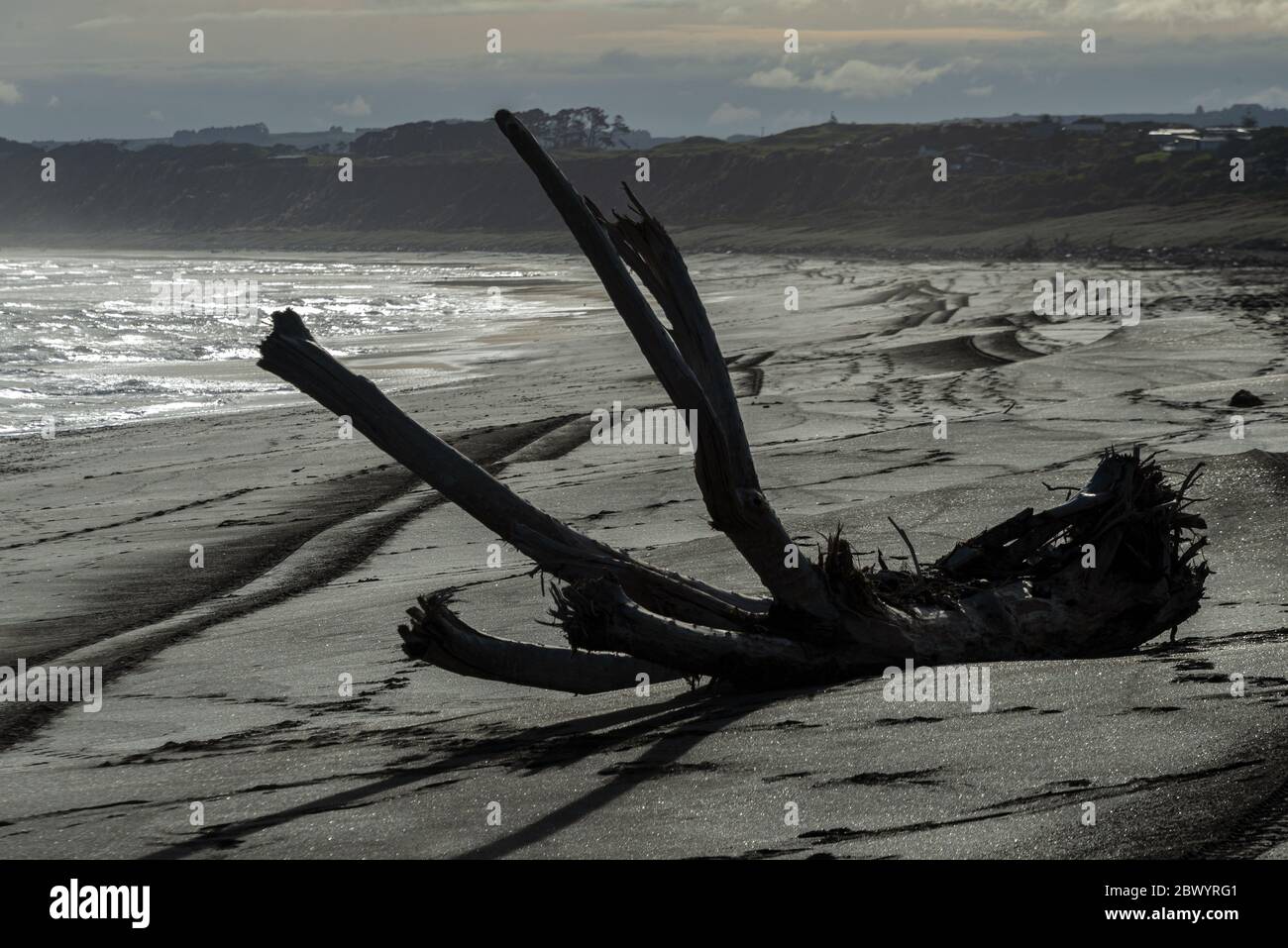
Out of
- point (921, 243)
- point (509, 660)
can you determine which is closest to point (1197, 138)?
point (921, 243)

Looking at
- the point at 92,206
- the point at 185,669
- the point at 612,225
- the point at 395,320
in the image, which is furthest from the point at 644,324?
the point at 92,206

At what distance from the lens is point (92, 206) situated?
119312 mm

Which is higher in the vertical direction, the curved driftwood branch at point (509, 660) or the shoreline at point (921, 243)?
the shoreline at point (921, 243)

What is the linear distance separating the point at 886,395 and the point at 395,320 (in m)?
19.4

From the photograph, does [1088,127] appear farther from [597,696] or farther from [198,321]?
[597,696]

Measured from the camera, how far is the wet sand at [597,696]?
3.23 meters

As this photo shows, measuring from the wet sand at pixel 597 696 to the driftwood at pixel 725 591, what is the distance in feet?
0.70

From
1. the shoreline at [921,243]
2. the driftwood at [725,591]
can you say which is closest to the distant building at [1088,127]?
the shoreline at [921,243]

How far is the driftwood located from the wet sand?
21 cm

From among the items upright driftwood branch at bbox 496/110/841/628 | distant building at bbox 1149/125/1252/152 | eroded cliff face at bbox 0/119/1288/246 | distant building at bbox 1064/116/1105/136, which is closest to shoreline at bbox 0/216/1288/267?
eroded cliff face at bbox 0/119/1288/246

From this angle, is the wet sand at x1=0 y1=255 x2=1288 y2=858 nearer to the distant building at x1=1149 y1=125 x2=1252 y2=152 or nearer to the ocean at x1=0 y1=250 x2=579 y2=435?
the ocean at x1=0 y1=250 x2=579 y2=435

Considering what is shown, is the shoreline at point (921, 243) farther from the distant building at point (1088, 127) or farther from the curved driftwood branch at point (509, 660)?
the curved driftwood branch at point (509, 660)

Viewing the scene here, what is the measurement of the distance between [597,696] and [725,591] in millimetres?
605
